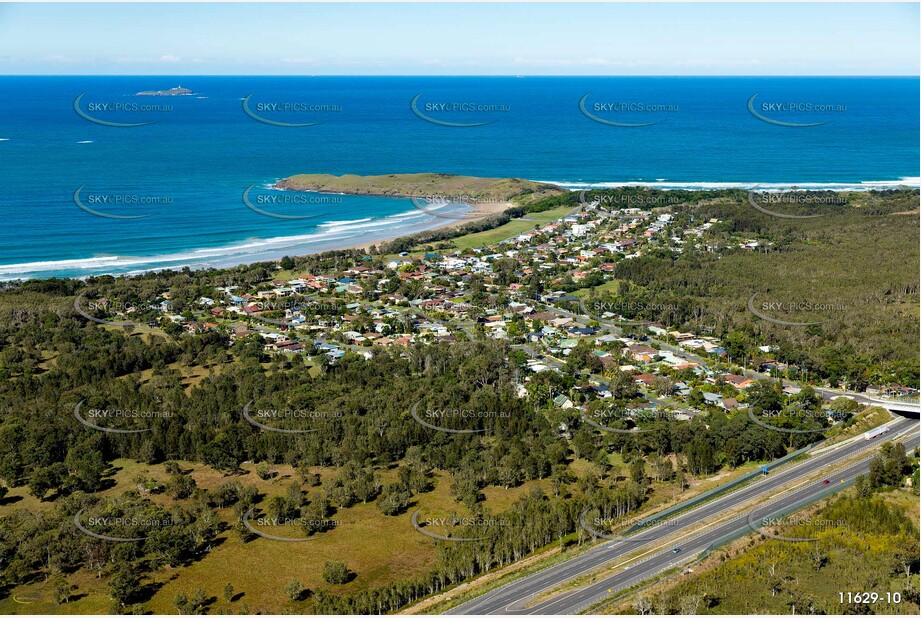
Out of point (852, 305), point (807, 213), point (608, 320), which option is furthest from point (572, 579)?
point (807, 213)

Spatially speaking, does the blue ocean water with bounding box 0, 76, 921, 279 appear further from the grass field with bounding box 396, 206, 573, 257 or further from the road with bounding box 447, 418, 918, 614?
the road with bounding box 447, 418, 918, 614

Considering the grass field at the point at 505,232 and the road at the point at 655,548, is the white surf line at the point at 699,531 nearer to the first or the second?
the road at the point at 655,548

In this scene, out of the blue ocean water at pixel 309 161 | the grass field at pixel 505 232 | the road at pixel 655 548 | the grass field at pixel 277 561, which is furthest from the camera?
the blue ocean water at pixel 309 161

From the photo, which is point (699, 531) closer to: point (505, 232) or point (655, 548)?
point (655, 548)

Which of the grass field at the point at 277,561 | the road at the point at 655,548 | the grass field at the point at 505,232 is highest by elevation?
the grass field at the point at 505,232

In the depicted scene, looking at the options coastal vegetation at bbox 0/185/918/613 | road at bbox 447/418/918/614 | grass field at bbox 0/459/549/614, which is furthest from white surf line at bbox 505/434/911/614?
grass field at bbox 0/459/549/614

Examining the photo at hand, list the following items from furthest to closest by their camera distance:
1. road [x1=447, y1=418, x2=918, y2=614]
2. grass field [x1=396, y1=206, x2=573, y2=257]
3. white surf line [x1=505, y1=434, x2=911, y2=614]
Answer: grass field [x1=396, y1=206, x2=573, y2=257] < white surf line [x1=505, y1=434, x2=911, y2=614] < road [x1=447, y1=418, x2=918, y2=614]

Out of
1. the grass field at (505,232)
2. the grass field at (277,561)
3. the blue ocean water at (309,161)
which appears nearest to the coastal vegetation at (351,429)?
the grass field at (277,561)
